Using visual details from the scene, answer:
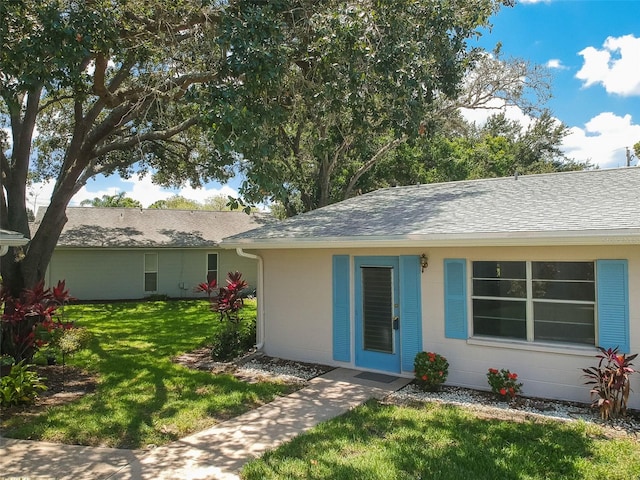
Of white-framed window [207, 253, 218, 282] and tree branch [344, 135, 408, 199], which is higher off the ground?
tree branch [344, 135, 408, 199]

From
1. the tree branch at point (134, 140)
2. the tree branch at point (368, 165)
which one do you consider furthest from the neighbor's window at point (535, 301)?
the tree branch at point (368, 165)

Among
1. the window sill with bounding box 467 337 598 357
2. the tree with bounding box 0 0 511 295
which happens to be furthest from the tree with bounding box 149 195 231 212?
the window sill with bounding box 467 337 598 357

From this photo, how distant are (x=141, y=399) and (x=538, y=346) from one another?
5916 millimetres

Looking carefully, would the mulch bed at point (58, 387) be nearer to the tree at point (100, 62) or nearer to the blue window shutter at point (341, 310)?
the tree at point (100, 62)

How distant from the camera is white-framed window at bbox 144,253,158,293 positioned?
68.9 ft

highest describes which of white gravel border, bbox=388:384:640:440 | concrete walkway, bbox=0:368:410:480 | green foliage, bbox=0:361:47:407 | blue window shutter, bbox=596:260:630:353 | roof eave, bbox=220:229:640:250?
roof eave, bbox=220:229:640:250

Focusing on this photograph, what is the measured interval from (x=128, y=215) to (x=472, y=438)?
69.6 ft

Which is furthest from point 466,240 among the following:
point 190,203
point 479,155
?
point 190,203

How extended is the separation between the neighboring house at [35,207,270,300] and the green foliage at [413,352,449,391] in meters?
15.6

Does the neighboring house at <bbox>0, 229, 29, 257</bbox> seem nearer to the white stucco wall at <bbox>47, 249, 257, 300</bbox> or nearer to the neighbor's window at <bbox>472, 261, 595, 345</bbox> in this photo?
the neighbor's window at <bbox>472, 261, 595, 345</bbox>

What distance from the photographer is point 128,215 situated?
22.9 metres

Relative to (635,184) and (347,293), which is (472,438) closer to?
(347,293)

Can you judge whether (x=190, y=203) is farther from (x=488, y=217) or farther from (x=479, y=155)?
(x=488, y=217)

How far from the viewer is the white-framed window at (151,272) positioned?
2100 cm
